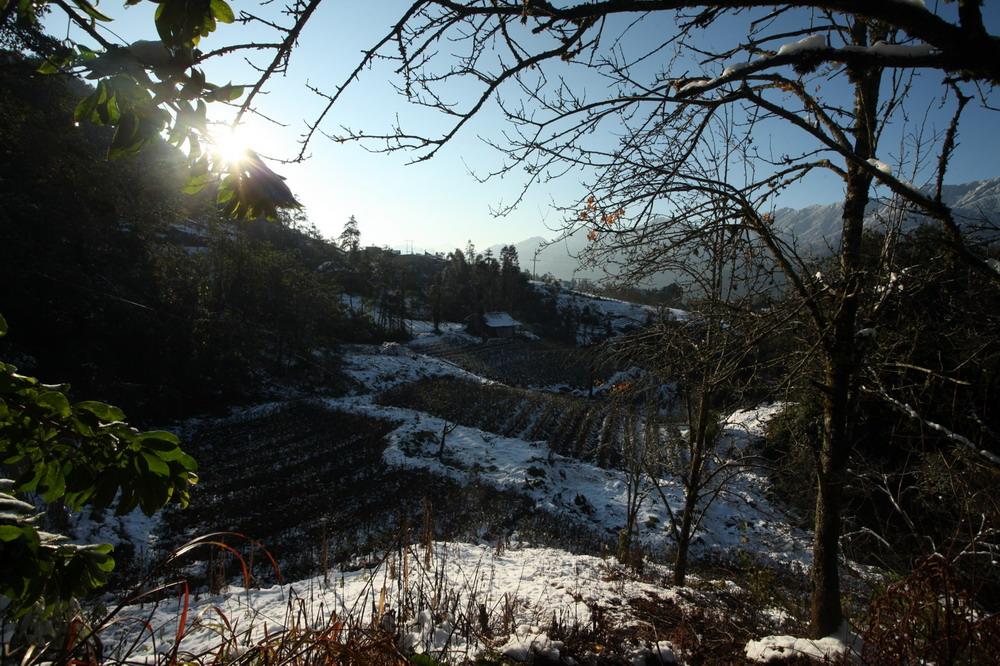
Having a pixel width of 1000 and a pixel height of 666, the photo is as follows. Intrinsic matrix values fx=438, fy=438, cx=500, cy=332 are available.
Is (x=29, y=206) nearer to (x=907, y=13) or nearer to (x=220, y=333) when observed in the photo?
(x=220, y=333)

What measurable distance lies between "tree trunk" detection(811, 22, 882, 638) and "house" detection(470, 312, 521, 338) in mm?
52003

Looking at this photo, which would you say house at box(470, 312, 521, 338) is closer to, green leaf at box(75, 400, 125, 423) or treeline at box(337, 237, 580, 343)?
treeline at box(337, 237, 580, 343)

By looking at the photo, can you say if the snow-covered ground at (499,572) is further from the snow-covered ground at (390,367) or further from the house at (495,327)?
the house at (495,327)

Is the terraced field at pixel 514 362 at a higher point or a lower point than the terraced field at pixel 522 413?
higher

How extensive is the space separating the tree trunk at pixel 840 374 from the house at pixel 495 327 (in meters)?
52.0

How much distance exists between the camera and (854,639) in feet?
11.6

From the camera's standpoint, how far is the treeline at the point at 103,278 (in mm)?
14547

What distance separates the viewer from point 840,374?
11.7ft

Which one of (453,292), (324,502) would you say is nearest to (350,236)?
(453,292)

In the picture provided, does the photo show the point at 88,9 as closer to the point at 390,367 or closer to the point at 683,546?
the point at 683,546

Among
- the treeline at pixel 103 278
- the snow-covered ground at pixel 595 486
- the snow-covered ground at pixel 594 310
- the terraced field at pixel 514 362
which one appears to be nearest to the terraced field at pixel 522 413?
the snow-covered ground at pixel 595 486

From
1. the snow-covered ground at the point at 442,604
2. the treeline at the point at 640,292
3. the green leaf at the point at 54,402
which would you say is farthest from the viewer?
the treeline at the point at 640,292

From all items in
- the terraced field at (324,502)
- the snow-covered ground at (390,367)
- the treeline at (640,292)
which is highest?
the treeline at (640,292)

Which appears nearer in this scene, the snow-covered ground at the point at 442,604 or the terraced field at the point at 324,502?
the snow-covered ground at the point at 442,604
